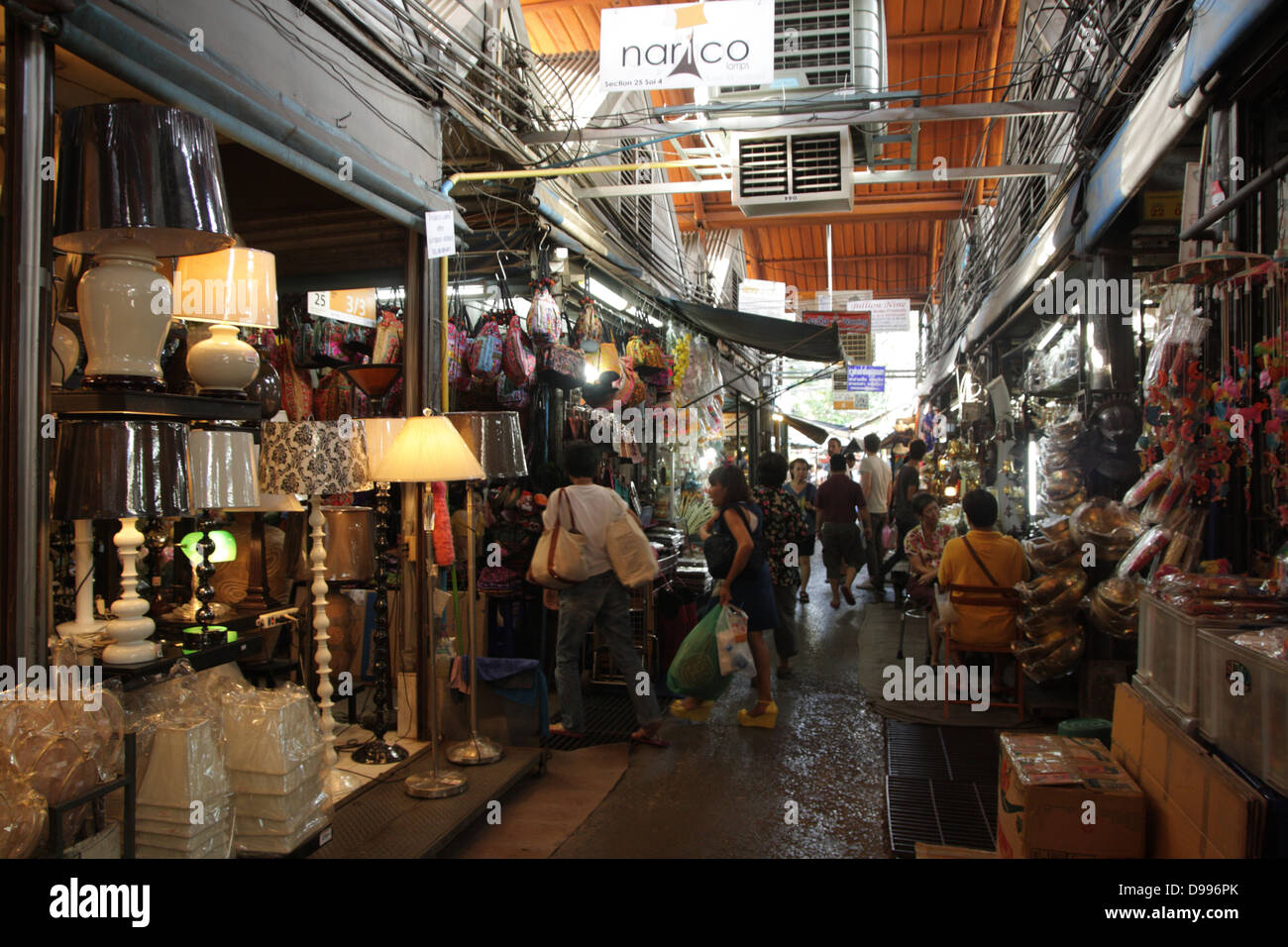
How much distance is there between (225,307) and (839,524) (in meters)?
6.98

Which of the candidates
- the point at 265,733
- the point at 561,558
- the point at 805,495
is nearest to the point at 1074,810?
the point at 265,733

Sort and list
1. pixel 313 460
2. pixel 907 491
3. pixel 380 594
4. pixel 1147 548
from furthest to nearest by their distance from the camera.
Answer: pixel 907 491 < pixel 380 594 < pixel 1147 548 < pixel 313 460

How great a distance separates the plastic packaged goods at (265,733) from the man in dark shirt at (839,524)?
6893 millimetres

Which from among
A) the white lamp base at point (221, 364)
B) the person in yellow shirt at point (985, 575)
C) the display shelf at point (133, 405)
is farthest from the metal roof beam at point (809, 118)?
the display shelf at point (133, 405)

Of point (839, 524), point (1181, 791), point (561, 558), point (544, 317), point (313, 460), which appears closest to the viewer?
point (1181, 791)

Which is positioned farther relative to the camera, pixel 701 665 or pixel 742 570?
pixel 742 570

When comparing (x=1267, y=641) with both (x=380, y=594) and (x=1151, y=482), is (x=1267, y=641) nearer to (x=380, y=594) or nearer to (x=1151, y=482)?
(x=1151, y=482)

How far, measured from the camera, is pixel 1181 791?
2305mm

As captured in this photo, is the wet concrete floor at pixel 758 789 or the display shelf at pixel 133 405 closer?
the display shelf at pixel 133 405

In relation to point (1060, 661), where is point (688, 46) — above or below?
above

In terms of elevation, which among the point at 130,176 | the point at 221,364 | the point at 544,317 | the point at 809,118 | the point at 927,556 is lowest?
the point at 927,556

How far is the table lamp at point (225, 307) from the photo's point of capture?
306cm

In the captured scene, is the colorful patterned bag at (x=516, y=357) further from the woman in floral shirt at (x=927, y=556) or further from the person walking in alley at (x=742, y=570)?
the woman in floral shirt at (x=927, y=556)
